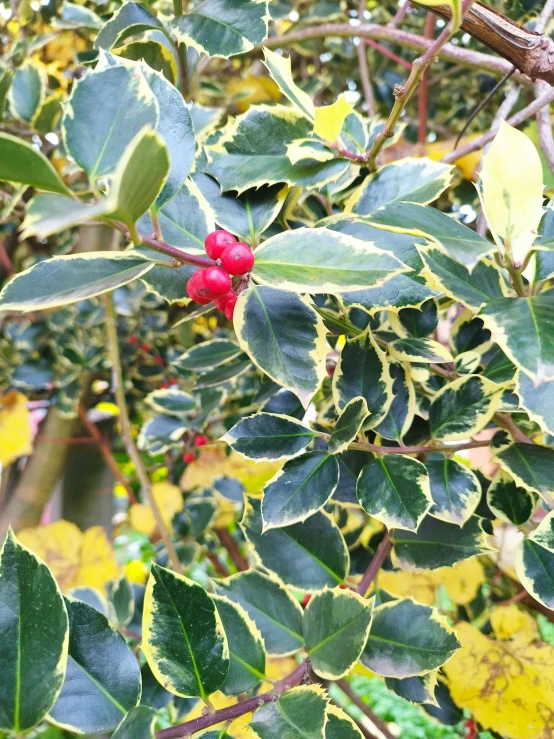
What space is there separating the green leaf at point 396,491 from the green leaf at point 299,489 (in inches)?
1.1

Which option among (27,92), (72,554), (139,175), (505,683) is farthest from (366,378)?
(72,554)

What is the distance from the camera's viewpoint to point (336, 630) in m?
0.40

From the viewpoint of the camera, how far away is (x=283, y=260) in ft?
1.16

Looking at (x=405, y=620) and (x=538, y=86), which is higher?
(x=538, y=86)

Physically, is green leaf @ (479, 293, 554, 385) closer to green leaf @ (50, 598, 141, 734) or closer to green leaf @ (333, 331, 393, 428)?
green leaf @ (333, 331, 393, 428)

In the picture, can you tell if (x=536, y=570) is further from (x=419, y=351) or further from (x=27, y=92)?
(x=27, y=92)

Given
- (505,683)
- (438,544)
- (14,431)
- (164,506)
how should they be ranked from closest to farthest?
(438,544) → (505,683) → (164,506) → (14,431)

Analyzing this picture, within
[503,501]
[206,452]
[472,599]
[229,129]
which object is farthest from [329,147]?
[206,452]

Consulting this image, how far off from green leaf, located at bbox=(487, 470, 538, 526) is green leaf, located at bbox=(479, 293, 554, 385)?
0.21 metres

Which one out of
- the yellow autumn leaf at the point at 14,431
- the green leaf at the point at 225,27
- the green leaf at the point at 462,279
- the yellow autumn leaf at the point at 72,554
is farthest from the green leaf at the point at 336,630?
the yellow autumn leaf at the point at 14,431

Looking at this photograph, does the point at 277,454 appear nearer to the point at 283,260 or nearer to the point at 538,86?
the point at 283,260

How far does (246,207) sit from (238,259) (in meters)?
0.09

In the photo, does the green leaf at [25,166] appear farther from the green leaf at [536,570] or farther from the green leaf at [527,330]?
the green leaf at [536,570]

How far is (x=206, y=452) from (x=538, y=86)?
86 centimetres
